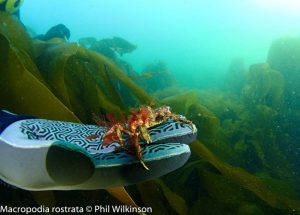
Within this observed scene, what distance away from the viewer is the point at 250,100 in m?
5.07

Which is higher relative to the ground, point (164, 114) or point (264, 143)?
point (164, 114)

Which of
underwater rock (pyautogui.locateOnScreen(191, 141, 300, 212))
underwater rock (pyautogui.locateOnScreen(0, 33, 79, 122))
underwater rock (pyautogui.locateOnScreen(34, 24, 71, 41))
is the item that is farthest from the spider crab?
underwater rock (pyautogui.locateOnScreen(34, 24, 71, 41))

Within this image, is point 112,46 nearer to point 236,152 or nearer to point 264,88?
point 264,88

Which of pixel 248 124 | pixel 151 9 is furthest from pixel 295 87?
pixel 151 9

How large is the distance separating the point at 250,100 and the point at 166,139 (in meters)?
4.03

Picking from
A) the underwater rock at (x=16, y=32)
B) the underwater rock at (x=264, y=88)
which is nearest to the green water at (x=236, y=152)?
the underwater rock at (x=264, y=88)

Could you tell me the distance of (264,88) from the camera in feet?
16.5

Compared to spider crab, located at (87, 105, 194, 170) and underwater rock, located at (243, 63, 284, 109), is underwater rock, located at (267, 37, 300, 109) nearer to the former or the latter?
underwater rock, located at (243, 63, 284, 109)

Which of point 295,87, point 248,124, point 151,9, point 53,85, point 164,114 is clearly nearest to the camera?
point 164,114

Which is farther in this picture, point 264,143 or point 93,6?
point 93,6

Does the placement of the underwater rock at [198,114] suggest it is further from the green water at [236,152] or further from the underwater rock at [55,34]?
the underwater rock at [55,34]

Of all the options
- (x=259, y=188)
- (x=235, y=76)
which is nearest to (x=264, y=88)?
(x=259, y=188)

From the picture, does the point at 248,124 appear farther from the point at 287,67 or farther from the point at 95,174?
the point at 95,174

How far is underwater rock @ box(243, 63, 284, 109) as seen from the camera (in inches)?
190
